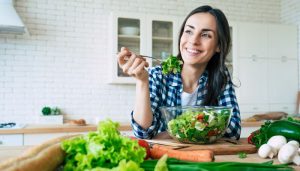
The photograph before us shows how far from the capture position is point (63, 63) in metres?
3.57

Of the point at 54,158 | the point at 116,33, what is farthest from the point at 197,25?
the point at 116,33

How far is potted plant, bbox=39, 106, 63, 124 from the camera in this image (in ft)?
11.0

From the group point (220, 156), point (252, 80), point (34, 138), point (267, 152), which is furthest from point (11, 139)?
point (252, 80)

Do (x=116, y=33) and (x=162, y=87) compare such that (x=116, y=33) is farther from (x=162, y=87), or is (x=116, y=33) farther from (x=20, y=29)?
(x=162, y=87)

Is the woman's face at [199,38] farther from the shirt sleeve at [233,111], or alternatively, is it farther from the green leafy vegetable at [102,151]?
the green leafy vegetable at [102,151]

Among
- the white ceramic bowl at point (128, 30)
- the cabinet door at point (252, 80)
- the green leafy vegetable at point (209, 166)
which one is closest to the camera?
the green leafy vegetable at point (209, 166)

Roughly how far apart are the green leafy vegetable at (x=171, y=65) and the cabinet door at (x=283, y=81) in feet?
9.10

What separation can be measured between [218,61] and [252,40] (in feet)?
7.90

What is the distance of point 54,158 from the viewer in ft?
2.19

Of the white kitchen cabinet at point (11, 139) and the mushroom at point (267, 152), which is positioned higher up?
the mushroom at point (267, 152)

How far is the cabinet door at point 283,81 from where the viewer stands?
403 centimetres

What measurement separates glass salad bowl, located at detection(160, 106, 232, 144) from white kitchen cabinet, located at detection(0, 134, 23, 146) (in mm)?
2008

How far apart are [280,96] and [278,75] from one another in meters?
0.27

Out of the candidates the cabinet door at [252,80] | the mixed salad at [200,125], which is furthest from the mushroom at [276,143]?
the cabinet door at [252,80]
